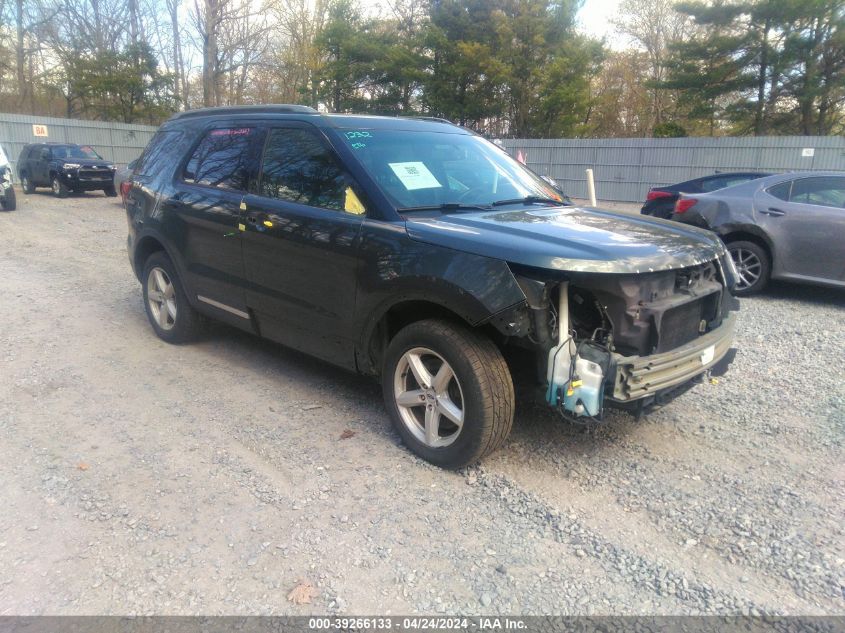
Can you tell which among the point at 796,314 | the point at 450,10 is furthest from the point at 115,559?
the point at 450,10

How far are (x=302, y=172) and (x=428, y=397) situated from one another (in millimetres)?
1730

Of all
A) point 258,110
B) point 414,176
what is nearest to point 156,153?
point 258,110

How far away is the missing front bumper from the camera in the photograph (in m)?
3.13

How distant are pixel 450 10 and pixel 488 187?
29045 mm

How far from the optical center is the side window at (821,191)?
7.38 m

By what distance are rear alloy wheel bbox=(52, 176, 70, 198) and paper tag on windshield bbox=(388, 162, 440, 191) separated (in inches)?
794

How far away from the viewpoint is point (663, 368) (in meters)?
3.27

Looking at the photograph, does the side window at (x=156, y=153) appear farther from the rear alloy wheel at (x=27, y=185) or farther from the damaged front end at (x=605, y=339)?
the rear alloy wheel at (x=27, y=185)

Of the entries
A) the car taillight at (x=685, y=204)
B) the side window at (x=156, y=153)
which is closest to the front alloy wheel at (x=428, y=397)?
the side window at (x=156, y=153)

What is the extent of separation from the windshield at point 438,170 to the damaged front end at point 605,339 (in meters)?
1.09

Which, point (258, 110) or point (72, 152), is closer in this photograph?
point (258, 110)

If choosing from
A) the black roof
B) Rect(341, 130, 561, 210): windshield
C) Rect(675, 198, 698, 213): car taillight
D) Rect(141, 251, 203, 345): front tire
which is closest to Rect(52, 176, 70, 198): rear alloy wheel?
Rect(141, 251, 203, 345): front tire

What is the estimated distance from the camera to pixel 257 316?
4672mm

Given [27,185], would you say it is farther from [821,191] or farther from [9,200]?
[821,191]
